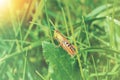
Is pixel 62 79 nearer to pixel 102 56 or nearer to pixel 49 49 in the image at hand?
pixel 49 49

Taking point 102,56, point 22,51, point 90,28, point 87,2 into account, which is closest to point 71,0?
point 87,2

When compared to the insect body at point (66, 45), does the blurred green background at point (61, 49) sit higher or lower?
lower

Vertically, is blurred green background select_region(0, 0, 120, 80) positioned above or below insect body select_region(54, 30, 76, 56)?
below

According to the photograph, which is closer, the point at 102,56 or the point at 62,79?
the point at 62,79

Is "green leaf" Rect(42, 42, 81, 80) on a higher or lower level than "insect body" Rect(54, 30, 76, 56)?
lower
